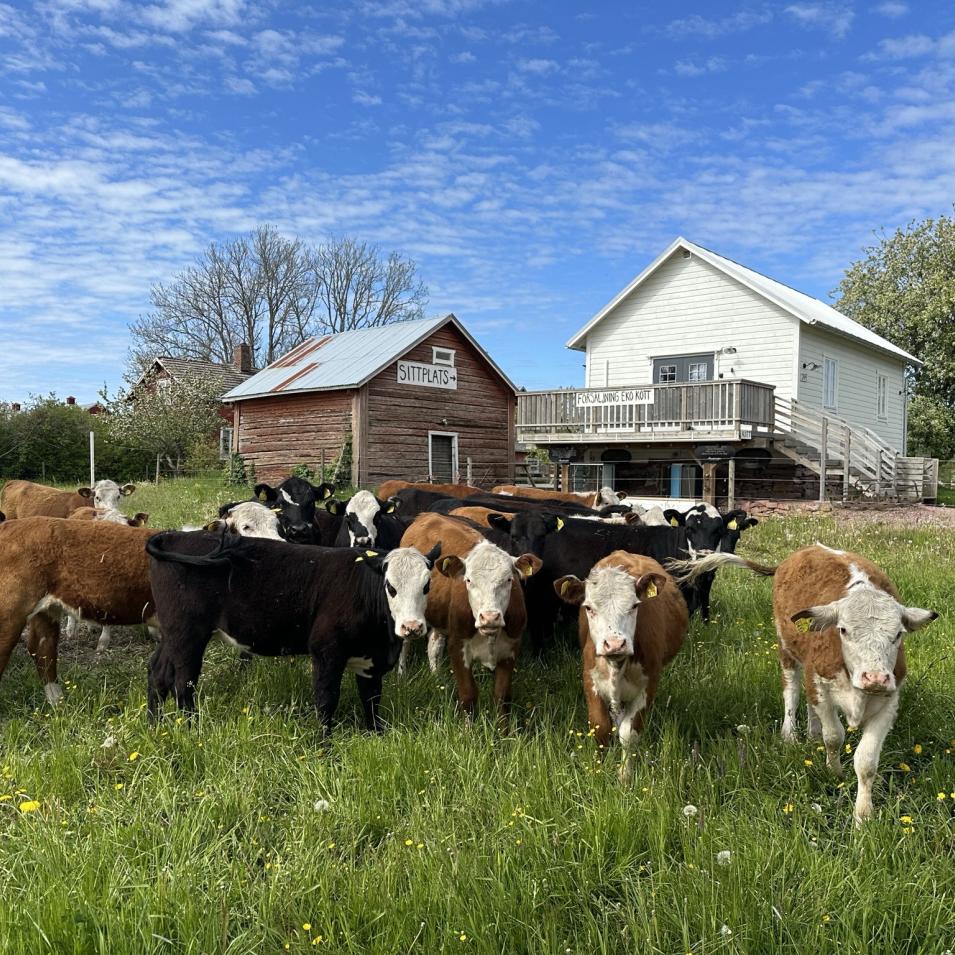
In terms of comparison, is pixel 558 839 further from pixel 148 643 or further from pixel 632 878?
pixel 148 643

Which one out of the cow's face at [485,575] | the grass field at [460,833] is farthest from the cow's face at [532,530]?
the grass field at [460,833]

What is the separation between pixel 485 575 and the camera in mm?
5238

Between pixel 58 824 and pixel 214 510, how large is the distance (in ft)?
46.5

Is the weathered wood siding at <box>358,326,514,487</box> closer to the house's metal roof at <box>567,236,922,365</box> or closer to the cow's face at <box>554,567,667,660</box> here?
the house's metal roof at <box>567,236,922,365</box>

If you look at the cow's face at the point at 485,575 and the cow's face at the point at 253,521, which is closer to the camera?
the cow's face at the point at 485,575

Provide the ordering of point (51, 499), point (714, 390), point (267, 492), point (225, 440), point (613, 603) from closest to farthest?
point (613, 603)
point (267, 492)
point (51, 499)
point (714, 390)
point (225, 440)

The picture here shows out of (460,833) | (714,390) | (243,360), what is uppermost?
(243,360)

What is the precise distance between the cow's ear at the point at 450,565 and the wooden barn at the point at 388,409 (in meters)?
19.2

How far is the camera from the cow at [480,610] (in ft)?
17.1

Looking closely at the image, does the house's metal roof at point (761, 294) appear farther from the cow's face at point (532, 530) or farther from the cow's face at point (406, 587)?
the cow's face at point (406, 587)

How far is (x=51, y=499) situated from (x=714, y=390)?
15.5 m

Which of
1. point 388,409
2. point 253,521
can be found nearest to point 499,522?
point 253,521

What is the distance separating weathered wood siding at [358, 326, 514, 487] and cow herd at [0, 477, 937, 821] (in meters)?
18.2

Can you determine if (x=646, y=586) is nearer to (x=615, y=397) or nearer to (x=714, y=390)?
(x=714, y=390)
